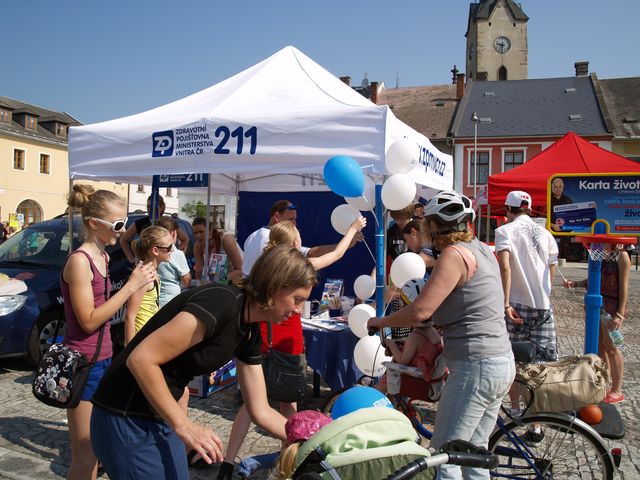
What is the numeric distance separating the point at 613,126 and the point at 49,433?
36794 mm

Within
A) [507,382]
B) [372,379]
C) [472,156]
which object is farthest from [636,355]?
[472,156]

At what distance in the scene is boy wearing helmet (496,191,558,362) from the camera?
4.42 meters

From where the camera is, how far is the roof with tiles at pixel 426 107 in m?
36.8

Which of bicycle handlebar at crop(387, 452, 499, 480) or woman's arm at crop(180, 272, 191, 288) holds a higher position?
woman's arm at crop(180, 272, 191, 288)

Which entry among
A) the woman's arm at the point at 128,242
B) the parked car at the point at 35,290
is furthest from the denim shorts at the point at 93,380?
the woman's arm at the point at 128,242

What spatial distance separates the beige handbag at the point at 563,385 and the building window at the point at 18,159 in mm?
39496

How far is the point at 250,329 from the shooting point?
6.33 feet

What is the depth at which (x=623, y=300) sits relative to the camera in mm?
5027

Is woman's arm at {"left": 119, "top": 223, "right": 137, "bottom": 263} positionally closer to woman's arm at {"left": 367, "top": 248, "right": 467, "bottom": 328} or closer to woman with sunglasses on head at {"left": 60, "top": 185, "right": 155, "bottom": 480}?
woman with sunglasses on head at {"left": 60, "top": 185, "right": 155, "bottom": 480}

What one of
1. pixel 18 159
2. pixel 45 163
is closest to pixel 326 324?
pixel 18 159

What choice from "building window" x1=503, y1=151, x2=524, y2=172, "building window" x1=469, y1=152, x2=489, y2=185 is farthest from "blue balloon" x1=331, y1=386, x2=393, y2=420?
"building window" x1=503, y1=151, x2=524, y2=172

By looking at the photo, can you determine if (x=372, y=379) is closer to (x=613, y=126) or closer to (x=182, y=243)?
(x=182, y=243)

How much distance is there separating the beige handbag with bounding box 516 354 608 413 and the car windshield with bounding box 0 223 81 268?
5415mm

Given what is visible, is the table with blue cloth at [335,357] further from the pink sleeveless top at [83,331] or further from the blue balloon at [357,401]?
the blue balloon at [357,401]
